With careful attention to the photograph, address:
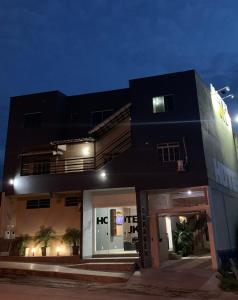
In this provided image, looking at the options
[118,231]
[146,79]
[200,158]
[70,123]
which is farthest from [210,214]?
[70,123]

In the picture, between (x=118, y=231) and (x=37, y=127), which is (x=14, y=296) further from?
(x=37, y=127)

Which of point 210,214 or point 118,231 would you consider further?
point 118,231

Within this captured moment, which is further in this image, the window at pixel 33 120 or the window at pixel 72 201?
the window at pixel 33 120

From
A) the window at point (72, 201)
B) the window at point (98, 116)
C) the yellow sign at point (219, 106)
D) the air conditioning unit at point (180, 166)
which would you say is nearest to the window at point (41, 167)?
the window at point (72, 201)

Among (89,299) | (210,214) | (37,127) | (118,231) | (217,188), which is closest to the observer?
(89,299)

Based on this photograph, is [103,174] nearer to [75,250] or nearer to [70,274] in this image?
[75,250]

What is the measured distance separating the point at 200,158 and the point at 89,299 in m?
10.6

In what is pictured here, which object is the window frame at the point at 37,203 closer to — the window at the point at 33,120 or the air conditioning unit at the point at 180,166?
the window at the point at 33,120

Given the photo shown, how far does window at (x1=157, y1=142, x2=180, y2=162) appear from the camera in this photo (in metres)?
18.7

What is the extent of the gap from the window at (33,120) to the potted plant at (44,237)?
750 centimetres

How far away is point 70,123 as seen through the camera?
2536 centimetres

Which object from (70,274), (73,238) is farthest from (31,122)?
(70,274)

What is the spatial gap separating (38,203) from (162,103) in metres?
11.8

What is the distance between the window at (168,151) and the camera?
1874 centimetres
